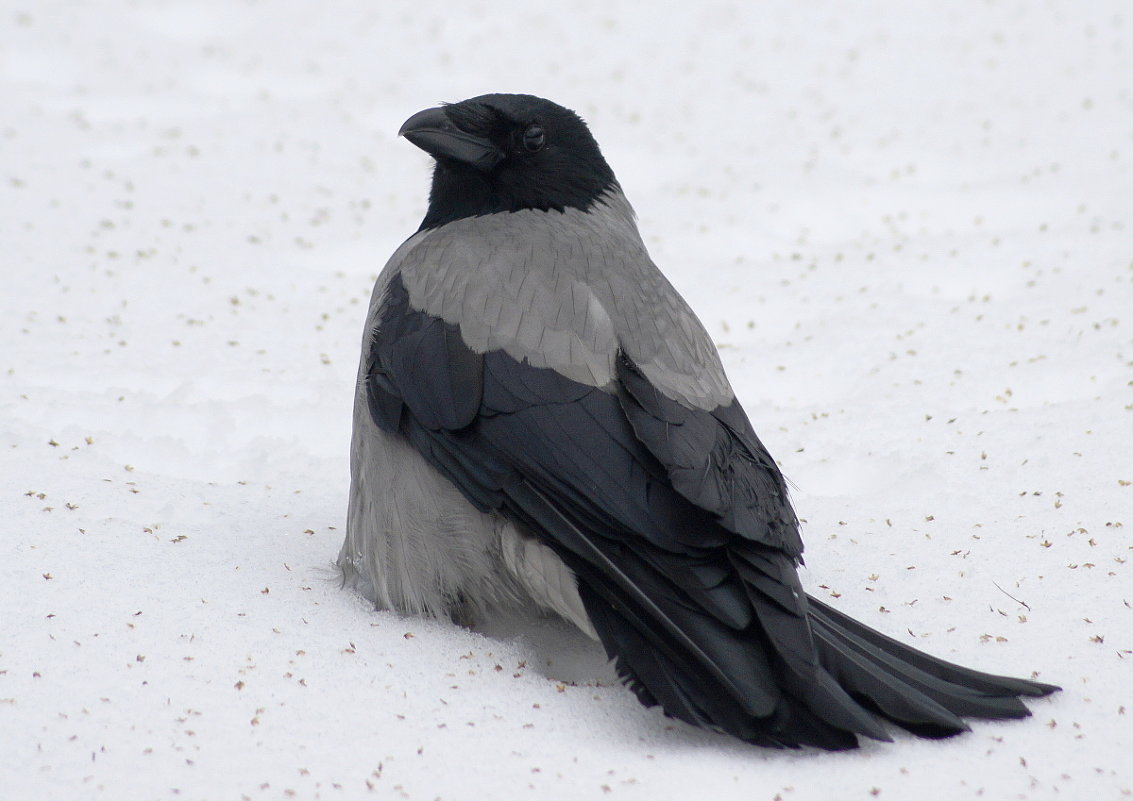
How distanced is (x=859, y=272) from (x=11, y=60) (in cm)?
702

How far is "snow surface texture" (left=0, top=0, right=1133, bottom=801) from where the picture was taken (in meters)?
3.31

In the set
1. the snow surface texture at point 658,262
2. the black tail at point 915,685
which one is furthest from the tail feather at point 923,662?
the snow surface texture at point 658,262

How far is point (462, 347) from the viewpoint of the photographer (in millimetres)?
3949

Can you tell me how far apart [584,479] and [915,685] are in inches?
42.3

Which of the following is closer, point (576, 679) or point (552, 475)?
point (552, 475)

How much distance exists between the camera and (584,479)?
355cm

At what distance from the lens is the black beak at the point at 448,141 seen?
4562mm

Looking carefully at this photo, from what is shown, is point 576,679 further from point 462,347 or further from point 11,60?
point 11,60

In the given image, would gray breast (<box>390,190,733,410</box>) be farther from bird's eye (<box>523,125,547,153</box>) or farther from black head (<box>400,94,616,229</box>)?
bird's eye (<box>523,125,547,153</box>)

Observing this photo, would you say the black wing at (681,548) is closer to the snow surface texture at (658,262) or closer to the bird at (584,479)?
the bird at (584,479)

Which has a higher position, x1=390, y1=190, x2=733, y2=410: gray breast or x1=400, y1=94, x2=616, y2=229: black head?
x1=400, y1=94, x2=616, y2=229: black head

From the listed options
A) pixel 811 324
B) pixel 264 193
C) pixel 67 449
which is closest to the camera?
pixel 67 449

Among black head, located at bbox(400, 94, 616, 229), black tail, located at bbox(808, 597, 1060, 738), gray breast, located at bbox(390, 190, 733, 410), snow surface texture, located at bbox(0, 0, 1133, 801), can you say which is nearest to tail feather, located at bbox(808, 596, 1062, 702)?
black tail, located at bbox(808, 597, 1060, 738)

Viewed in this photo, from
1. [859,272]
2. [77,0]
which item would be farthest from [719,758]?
[77,0]
